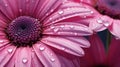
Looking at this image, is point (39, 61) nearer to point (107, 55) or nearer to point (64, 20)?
point (64, 20)

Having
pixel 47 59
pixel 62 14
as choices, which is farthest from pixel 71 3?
pixel 47 59

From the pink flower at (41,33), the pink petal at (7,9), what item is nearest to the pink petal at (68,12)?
the pink flower at (41,33)

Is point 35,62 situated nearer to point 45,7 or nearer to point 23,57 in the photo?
point 23,57

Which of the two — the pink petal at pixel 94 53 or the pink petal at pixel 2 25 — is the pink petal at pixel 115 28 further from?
the pink petal at pixel 2 25

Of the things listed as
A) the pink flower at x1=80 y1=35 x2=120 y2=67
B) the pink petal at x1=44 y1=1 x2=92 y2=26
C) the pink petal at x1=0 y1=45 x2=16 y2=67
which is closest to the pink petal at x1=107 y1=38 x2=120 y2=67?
the pink flower at x1=80 y1=35 x2=120 y2=67

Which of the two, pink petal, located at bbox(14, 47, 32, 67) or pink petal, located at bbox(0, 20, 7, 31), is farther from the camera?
pink petal, located at bbox(0, 20, 7, 31)

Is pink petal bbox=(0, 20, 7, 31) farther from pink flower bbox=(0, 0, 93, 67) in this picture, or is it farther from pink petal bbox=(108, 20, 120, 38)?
pink petal bbox=(108, 20, 120, 38)

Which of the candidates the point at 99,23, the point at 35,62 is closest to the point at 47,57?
the point at 35,62
